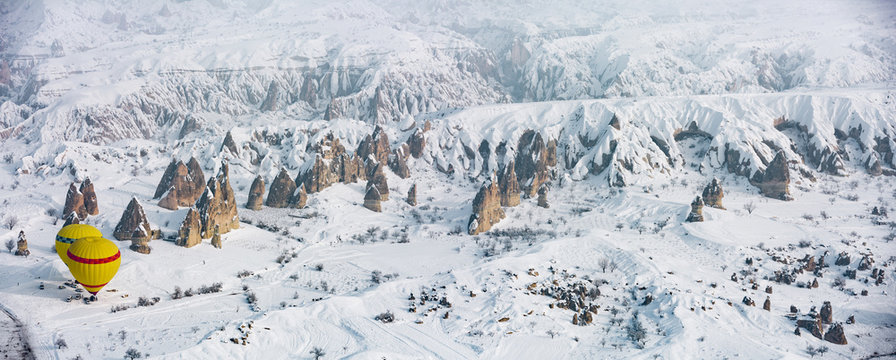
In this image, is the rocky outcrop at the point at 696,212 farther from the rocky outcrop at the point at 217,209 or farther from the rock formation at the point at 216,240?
the rock formation at the point at 216,240

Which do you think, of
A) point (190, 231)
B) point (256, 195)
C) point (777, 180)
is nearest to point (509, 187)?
point (256, 195)

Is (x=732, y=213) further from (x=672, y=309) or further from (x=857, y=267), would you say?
(x=672, y=309)

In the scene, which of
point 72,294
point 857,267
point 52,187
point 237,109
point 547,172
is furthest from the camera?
point 237,109

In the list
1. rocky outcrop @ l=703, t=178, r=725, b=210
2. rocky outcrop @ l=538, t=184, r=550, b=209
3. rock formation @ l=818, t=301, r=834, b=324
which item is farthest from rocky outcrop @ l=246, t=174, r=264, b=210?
rock formation @ l=818, t=301, r=834, b=324

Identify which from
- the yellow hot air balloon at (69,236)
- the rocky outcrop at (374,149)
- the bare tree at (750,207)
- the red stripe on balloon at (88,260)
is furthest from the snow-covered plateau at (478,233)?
the red stripe on balloon at (88,260)

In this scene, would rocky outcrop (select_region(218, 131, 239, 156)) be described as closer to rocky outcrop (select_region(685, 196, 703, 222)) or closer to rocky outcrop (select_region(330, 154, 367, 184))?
rocky outcrop (select_region(330, 154, 367, 184))

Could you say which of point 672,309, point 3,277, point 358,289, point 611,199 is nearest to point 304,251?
point 358,289
